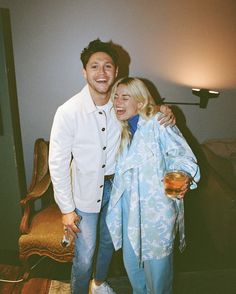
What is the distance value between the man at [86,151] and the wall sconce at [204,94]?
56.4 inches

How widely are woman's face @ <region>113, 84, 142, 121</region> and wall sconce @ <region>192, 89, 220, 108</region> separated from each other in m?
1.54

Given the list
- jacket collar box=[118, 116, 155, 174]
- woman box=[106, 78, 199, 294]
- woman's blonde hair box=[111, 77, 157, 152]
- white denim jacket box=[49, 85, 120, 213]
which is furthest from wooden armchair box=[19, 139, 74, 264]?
woman's blonde hair box=[111, 77, 157, 152]

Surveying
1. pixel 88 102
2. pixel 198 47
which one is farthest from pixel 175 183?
pixel 198 47

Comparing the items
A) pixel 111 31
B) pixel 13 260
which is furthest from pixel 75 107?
pixel 13 260

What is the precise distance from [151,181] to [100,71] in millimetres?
766

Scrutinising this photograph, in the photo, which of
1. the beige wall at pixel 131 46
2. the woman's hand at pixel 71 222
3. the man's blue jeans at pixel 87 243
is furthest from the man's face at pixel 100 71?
the beige wall at pixel 131 46

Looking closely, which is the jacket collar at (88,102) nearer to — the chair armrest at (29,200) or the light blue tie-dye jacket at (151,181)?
the light blue tie-dye jacket at (151,181)

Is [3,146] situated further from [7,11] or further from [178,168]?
[178,168]

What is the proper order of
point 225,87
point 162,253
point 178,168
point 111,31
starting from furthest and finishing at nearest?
point 225,87 → point 111,31 → point 162,253 → point 178,168

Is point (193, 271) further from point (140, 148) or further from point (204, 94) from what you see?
point (204, 94)

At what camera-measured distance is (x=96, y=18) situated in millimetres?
3014

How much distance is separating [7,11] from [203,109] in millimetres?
2297

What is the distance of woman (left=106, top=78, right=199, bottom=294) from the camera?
1.80 metres

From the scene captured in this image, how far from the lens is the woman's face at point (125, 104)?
6.16 feet
